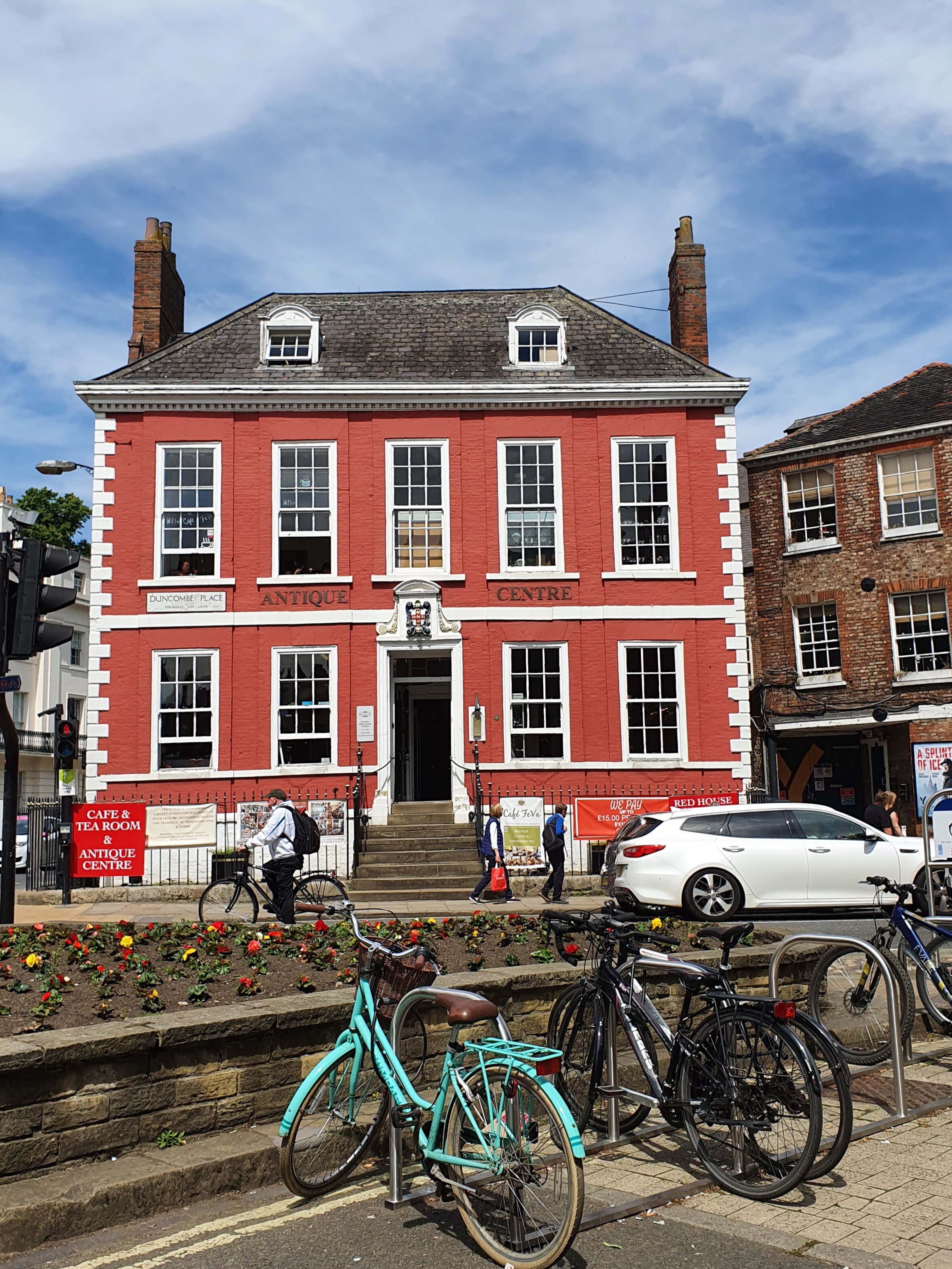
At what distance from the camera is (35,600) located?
393 inches

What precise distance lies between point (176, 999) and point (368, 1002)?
71.4 inches

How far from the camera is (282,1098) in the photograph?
→ 604cm

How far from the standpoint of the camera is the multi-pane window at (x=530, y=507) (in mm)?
22859

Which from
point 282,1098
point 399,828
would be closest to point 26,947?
point 282,1098

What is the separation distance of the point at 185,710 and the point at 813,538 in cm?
1529

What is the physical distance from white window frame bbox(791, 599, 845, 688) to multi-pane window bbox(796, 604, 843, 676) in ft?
0.04

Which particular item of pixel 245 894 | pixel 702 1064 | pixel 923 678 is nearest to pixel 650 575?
pixel 923 678

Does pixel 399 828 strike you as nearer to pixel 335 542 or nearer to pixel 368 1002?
pixel 335 542

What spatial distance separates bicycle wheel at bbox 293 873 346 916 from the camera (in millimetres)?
14039

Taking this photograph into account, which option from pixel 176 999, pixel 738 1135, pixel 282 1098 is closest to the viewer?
pixel 738 1135

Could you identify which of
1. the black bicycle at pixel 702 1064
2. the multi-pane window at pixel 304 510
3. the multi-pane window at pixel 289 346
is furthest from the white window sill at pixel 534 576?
the black bicycle at pixel 702 1064

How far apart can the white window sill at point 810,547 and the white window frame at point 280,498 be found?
11462mm

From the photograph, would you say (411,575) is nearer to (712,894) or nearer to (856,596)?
(712,894)

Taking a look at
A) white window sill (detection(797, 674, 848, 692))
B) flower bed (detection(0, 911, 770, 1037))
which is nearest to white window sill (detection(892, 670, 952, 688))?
white window sill (detection(797, 674, 848, 692))
